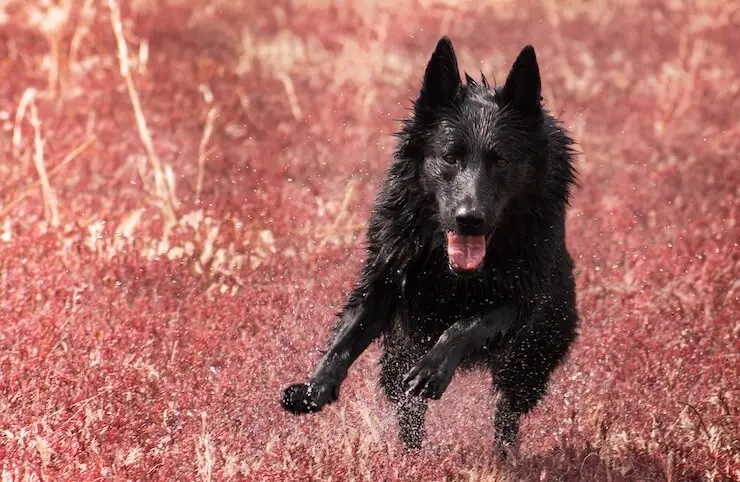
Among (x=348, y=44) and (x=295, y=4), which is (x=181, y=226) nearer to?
(x=348, y=44)

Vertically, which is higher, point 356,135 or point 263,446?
point 263,446

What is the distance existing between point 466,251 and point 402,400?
1024mm

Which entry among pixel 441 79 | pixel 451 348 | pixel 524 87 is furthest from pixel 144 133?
pixel 451 348

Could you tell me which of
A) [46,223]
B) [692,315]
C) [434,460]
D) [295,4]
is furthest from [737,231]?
[295,4]

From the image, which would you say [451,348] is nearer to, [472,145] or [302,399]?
[302,399]

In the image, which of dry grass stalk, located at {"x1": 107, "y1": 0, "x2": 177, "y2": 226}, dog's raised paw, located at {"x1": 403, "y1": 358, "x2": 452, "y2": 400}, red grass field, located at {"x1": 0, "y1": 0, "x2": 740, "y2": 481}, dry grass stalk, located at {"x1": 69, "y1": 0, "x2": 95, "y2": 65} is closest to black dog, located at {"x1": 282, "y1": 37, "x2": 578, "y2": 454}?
dog's raised paw, located at {"x1": 403, "y1": 358, "x2": 452, "y2": 400}

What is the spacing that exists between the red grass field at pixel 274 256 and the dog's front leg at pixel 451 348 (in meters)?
0.40

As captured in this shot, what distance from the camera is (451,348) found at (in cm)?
→ 459

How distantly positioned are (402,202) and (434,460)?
Answer: 3.84ft

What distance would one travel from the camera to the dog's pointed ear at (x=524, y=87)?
5023 millimetres

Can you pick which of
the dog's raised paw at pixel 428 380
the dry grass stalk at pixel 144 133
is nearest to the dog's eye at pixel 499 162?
the dog's raised paw at pixel 428 380

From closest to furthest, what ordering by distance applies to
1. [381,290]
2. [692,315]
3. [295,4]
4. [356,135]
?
[381,290]
[692,315]
[356,135]
[295,4]

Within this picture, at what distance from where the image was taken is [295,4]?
14570 millimetres

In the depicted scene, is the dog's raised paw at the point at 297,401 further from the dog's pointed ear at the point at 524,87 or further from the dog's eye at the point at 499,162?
the dog's pointed ear at the point at 524,87
